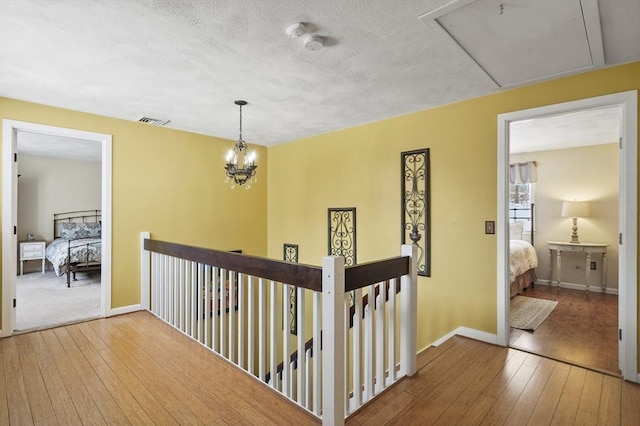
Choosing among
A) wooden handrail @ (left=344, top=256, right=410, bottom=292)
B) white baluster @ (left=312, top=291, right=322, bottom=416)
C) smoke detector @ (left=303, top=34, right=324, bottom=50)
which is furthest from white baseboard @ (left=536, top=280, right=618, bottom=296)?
smoke detector @ (left=303, top=34, right=324, bottom=50)

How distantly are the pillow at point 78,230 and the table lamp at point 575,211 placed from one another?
9.23 metres

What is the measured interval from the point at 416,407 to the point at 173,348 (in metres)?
2.12

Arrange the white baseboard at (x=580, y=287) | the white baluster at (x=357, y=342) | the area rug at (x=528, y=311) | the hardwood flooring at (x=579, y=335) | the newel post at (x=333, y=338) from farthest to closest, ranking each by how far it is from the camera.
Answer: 1. the white baseboard at (x=580, y=287)
2. the area rug at (x=528, y=311)
3. the hardwood flooring at (x=579, y=335)
4. the white baluster at (x=357, y=342)
5. the newel post at (x=333, y=338)

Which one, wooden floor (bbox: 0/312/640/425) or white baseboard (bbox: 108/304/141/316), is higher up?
white baseboard (bbox: 108/304/141/316)

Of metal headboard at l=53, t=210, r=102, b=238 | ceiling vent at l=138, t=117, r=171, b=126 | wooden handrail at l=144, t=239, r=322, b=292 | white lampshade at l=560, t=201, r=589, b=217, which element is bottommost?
wooden handrail at l=144, t=239, r=322, b=292

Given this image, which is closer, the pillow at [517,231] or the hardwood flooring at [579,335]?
the hardwood flooring at [579,335]

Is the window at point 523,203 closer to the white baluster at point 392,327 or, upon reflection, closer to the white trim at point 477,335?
the white trim at point 477,335

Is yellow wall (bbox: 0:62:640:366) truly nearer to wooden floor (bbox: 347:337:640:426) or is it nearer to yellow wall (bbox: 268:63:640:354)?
yellow wall (bbox: 268:63:640:354)

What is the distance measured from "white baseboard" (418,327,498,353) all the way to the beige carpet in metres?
3.91

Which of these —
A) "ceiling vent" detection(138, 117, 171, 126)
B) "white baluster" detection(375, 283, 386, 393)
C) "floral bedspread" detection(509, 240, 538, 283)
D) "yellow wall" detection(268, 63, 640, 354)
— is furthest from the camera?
"floral bedspread" detection(509, 240, 538, 283)

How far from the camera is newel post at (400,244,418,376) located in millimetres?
2371

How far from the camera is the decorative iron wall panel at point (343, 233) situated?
14.4 feet

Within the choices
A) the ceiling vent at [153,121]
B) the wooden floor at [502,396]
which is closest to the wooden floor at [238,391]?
the wooden floor at [502,396]

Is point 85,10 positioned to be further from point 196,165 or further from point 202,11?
point 196,165
